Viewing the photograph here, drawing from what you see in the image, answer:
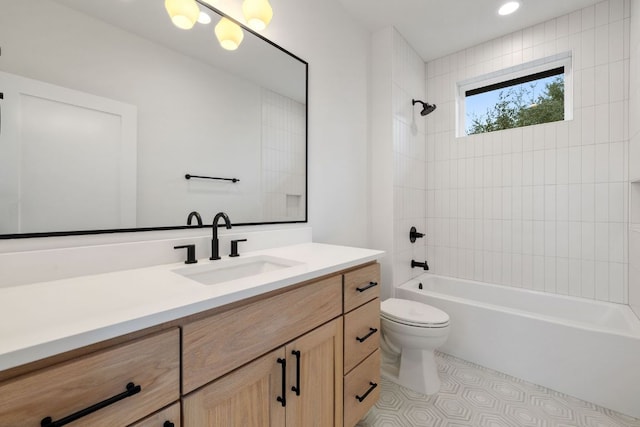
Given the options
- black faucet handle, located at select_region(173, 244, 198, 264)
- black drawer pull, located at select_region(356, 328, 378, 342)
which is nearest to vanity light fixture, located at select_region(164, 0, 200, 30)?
black faucet handle, located at select_region(173, 244, 198, 264)

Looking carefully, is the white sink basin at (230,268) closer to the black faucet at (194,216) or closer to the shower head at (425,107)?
the black faucet at (194,216)

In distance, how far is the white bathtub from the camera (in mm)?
1476

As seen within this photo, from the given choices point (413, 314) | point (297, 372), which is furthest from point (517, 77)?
point (297, 372)

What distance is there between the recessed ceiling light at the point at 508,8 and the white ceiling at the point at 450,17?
3 cm

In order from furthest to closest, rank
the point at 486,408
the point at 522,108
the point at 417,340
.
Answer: the point at 522,108 < the point at 417,340 < the point at 486,408

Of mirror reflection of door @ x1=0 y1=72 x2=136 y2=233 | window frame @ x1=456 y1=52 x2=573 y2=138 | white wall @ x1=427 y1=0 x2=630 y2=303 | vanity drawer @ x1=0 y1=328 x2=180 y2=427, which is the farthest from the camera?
window frame @ x1=456 y1=52 x2=573 y2=138

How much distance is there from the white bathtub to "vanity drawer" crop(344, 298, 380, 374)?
96 cm

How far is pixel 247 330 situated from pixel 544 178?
250 centimetres

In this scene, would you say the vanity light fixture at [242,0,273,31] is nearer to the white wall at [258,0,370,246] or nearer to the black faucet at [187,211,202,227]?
the white wall at [258,0,370,246]

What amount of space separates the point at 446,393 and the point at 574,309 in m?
1.23

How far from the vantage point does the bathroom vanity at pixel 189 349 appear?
0.46 m

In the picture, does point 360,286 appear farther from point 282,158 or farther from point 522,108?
point 522,108

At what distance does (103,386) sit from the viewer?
20.1 inches

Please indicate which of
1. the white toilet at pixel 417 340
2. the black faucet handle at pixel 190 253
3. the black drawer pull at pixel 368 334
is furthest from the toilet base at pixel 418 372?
the black faucet handle at pixel 190 253
